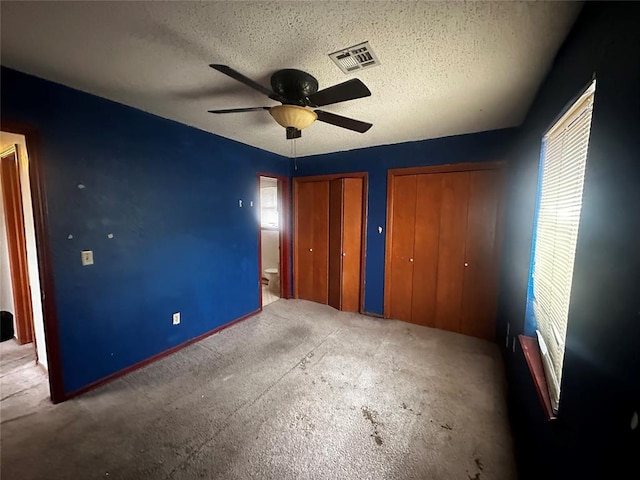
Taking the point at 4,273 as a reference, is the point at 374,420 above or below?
below

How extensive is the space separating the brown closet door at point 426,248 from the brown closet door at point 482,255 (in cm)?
33

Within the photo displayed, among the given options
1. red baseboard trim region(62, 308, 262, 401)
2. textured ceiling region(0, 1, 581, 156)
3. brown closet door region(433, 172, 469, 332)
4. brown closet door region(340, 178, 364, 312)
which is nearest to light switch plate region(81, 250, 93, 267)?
red baseboard trim region(62, 308, 262, 401)

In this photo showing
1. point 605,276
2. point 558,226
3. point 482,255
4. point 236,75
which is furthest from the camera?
point 482,255

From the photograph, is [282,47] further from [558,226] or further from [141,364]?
[141,364]

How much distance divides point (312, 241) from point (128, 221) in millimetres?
2368

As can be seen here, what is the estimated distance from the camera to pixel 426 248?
315 cm

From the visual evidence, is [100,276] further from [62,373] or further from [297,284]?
[297,284]

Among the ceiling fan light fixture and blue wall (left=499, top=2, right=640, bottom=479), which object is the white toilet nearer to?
the ceiling fan light fixture

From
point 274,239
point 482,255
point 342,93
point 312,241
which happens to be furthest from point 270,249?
point 342,93

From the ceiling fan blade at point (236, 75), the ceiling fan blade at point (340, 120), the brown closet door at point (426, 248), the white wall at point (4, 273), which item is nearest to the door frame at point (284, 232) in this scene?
the brown closet door at point (426, 248)

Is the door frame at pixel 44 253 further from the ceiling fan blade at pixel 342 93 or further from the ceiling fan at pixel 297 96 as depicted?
the ceiling fan blade at pixel 342 93

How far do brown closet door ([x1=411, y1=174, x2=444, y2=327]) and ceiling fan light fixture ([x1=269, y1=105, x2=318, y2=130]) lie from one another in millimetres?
1919

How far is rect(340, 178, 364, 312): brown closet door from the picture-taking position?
350 cm

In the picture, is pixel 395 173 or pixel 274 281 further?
pixel 274 281
